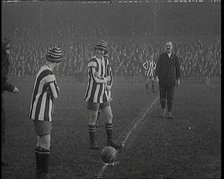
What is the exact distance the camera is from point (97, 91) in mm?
7633

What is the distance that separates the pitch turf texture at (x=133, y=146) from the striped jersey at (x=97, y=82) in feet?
3.12

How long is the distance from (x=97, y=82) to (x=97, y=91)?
18cm

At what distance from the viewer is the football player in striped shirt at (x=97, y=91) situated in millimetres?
7574

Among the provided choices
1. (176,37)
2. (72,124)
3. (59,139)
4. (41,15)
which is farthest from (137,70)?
(59,139)

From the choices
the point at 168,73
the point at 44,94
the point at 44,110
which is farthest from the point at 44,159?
the point at 168,73

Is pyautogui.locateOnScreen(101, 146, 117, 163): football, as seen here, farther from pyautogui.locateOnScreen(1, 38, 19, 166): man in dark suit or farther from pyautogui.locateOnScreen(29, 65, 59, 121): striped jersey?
pyautogui.locateOnScreen(1, 38, 19, 166): man in dark suit

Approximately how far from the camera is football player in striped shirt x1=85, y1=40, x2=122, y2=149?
24.8 ft

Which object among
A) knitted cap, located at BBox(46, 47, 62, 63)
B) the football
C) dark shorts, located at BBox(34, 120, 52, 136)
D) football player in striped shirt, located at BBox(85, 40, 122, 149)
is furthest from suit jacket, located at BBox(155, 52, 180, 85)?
dark shorts, located at BBox(34, 120, 52, 136)

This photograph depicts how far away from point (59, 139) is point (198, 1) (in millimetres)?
28172

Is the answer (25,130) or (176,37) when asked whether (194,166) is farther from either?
(176,37)

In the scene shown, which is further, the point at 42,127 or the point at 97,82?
the point at 97,82

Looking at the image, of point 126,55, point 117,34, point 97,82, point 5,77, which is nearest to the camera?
point 5,77

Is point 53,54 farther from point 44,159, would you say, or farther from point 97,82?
point 97,82

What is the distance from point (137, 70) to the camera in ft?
103
